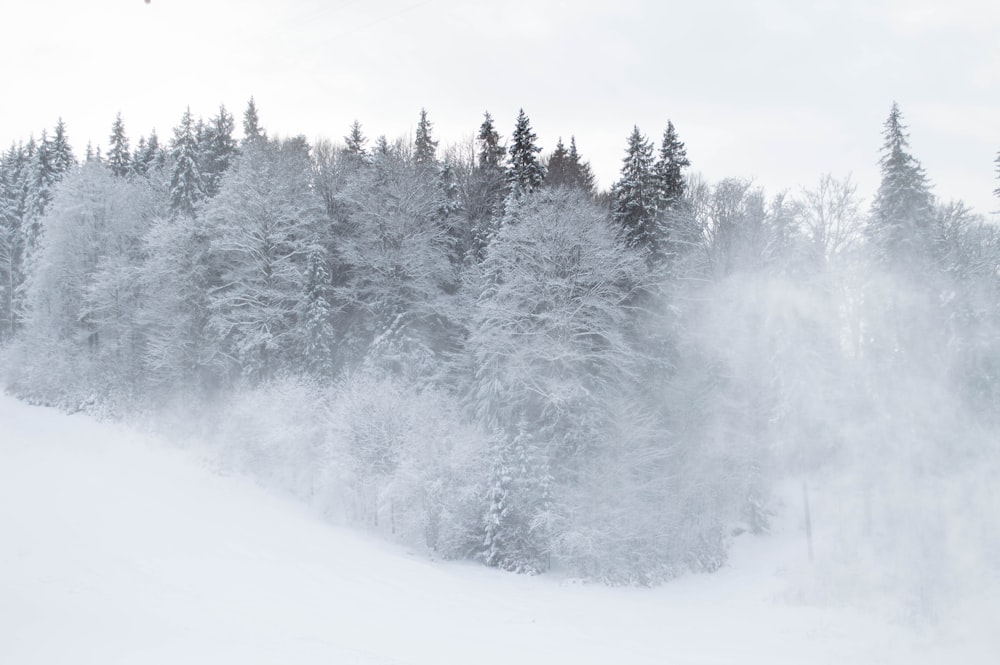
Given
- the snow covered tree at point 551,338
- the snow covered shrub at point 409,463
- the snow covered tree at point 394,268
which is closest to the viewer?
the snow covered shrub at point 409,463

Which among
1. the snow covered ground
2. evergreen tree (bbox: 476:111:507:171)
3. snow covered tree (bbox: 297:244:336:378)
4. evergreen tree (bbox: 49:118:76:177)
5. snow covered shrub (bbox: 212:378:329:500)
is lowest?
the snow covered ground

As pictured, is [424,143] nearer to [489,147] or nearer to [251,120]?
[489,147]

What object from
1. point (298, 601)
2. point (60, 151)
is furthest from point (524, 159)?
point (60, 151)

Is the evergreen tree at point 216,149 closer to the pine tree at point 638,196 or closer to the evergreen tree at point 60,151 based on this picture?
the evergreen tree at point 60,151

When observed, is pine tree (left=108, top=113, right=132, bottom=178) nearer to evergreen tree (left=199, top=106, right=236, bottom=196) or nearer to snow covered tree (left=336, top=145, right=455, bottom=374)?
evergreen tree (left=199, top=106, right=236, bottom=196)

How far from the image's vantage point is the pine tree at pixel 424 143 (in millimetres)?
39931

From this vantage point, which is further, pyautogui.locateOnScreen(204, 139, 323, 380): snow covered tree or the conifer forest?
pyautogui.locateOnScreen(204, 139, 323, 380): snow covered tree

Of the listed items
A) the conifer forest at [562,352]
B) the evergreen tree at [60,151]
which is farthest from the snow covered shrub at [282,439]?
the evergreen tree at [60,151]

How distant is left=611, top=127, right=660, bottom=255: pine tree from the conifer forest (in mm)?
170

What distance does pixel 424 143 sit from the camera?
4159 centimetres

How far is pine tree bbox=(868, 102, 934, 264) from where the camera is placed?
1069 inches

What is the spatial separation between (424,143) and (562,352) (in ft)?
78.1

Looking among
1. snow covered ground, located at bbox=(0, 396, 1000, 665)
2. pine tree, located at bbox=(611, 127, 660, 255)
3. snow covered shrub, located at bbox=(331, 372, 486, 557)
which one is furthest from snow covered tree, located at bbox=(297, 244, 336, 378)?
pine tree, located at bbox=(611, 127, 660, 255)

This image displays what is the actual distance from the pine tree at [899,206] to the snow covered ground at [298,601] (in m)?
14.4
